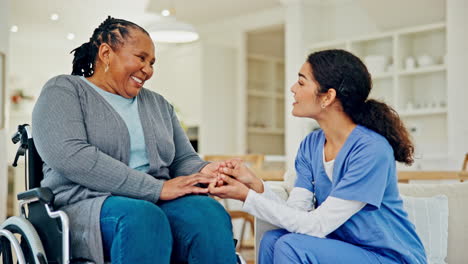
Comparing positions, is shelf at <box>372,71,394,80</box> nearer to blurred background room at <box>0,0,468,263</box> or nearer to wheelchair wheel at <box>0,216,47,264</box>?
blurred background room at <box>0,0,468,263</box>

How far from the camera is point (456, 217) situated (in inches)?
93.9

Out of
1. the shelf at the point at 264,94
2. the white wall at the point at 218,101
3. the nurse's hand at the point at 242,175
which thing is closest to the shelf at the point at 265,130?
the white wall at the point at 218,101

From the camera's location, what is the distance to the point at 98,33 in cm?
199

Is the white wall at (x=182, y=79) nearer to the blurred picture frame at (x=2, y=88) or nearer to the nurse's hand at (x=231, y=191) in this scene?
the blurred picture frame at (x=2, y=88)

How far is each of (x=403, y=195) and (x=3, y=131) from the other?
14.7ft

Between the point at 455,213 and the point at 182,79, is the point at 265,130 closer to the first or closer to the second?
the point at 182,79

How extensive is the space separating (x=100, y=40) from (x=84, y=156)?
17.4 inches

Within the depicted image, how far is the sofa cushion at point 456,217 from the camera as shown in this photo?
2.36 metres

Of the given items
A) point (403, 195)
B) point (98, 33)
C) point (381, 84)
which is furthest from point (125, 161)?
point (381, 84)

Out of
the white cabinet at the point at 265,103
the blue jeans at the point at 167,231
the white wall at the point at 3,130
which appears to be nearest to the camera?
the blue jeans at the point at 167,231

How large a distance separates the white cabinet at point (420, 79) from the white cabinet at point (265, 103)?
2272 millimetres

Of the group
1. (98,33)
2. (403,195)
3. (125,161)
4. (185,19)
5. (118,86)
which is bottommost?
(403,195)

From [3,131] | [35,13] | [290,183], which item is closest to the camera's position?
[290,183]

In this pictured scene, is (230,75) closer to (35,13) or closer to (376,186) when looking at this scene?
(35,13)
